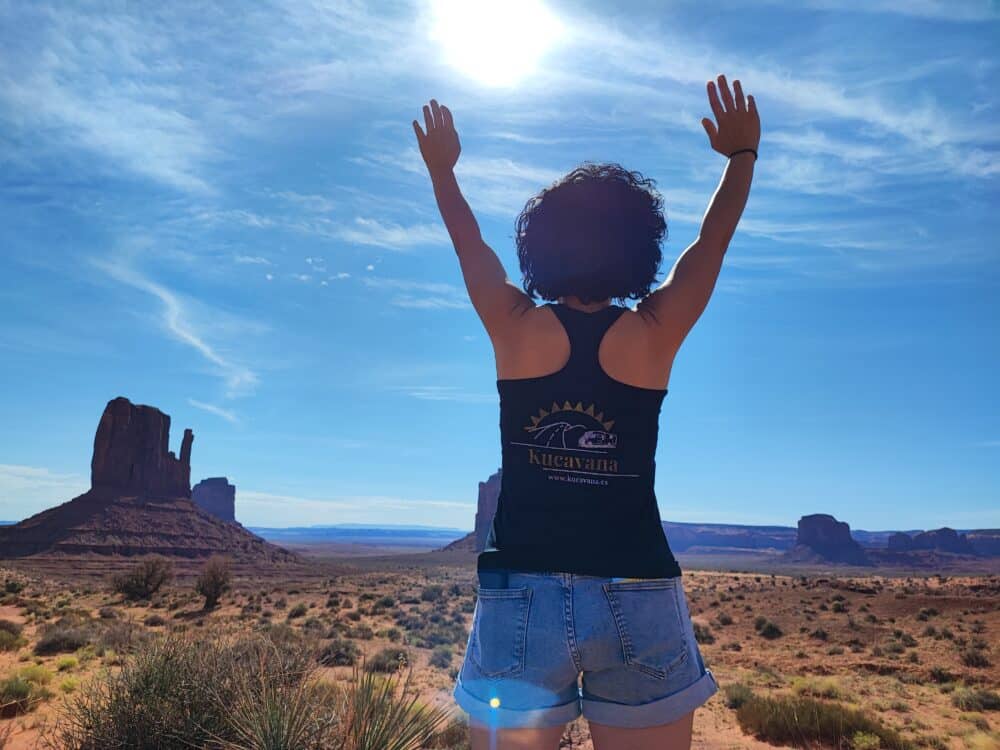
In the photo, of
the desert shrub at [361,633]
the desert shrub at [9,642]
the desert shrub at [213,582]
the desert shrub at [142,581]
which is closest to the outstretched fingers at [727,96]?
the desert shrub at [9,642]

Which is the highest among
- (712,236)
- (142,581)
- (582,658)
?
(712,236)

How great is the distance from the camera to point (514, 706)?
1478 millimetres

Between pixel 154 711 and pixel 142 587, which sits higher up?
pixel 154 711

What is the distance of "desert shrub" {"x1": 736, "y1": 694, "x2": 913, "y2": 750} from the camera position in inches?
365

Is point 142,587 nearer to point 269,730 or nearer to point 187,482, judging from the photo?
point 269,730

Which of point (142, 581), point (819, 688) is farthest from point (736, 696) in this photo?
point (142, 581)

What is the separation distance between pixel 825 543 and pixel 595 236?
15481 cm

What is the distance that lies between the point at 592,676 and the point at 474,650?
0.96 feet

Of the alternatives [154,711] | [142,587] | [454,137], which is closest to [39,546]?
[142,587]

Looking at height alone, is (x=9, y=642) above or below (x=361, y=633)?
above

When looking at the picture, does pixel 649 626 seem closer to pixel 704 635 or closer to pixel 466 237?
pixel 466 237

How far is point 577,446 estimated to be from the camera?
64.6 inches

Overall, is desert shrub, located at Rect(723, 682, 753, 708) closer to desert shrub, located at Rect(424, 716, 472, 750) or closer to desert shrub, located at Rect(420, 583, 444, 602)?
desert shrub, located at Rect(424, 716, 472, 750)

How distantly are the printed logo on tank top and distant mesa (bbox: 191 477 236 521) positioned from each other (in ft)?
518
